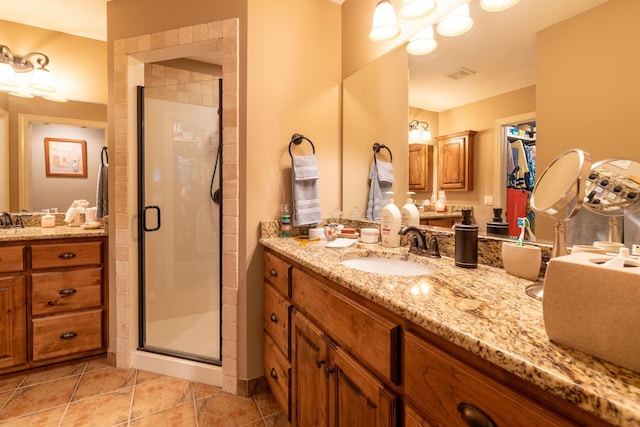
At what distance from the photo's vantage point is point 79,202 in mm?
2316

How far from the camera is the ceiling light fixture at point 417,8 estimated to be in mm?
1293

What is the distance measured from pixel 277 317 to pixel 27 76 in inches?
104

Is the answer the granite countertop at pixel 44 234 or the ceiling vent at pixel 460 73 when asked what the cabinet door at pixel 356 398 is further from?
the granite countertop at pixel 44 234

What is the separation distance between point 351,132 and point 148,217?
1.65 m

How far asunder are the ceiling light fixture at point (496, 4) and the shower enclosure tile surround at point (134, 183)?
4.03 feet

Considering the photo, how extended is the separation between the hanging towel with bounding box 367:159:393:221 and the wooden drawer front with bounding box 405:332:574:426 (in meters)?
1.18

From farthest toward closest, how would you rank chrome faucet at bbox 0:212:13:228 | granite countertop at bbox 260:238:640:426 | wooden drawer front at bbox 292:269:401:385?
chrome faucet at bbox 0:212:13:228, wooden drawer front at bbox 292:269:401:385, granite countertop at bbox 260:238:640:426

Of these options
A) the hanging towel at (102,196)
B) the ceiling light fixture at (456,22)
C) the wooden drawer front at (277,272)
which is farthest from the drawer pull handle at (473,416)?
the hanging towel at (102,196)

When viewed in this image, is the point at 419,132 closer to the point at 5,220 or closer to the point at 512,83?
the point at 512,83

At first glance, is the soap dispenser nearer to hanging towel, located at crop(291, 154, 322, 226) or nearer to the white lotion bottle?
the white lotion bottle

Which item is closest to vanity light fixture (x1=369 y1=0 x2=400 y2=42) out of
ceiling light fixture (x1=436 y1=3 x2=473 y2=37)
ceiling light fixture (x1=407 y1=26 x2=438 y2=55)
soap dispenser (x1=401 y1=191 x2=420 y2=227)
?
ceiling light fixture (x1=407 y1=26 x2=438 y2=55)

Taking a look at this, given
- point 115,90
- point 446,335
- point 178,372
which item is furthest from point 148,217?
point 446,335

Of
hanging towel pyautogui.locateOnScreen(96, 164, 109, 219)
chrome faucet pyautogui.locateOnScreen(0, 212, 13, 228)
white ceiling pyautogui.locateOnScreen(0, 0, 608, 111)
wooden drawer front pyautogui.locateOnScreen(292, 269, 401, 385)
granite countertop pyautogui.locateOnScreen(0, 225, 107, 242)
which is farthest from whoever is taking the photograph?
hanging towel pyautogui.locateOnScreen(96, 164, 109, 219)

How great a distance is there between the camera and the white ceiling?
100 cm
